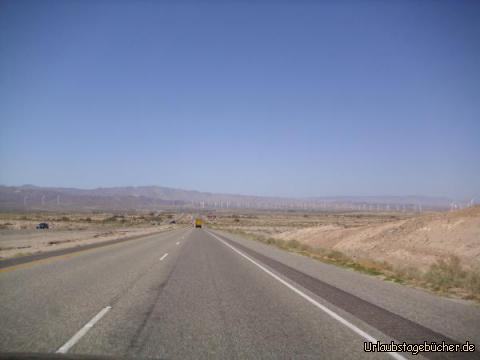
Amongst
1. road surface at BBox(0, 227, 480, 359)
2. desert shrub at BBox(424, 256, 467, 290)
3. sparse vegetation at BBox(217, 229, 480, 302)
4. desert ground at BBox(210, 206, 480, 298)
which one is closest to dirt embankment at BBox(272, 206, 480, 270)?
desert ground at BBox(210, 206, 480, 298)

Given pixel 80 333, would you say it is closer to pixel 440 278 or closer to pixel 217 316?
pixel 217 316

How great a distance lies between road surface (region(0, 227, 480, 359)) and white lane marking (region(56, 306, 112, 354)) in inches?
0.5

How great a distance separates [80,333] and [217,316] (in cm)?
243

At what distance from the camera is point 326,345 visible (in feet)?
20.6

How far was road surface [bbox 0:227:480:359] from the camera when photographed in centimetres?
602

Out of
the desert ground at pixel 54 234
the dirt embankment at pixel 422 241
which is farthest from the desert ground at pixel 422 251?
the desert ground at pixel 54 234

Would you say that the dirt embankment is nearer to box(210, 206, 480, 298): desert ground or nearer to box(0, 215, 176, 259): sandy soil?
box(210, 206, 480, 298): desert ground

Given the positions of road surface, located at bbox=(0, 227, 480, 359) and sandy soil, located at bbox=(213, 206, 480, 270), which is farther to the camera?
sandy soil, located at bbox=(213, 206, 480, 270)

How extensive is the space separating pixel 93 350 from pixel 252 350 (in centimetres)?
211

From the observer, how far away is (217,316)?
26.1 feet

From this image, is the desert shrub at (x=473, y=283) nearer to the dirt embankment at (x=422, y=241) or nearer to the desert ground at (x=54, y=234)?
the dirt embankment at (x=422, y=241)

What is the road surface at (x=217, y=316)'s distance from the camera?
6020 millimetres

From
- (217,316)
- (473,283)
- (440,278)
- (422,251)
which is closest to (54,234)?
(422,251)

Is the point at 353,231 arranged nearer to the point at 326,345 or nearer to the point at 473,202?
the point at 473,202
